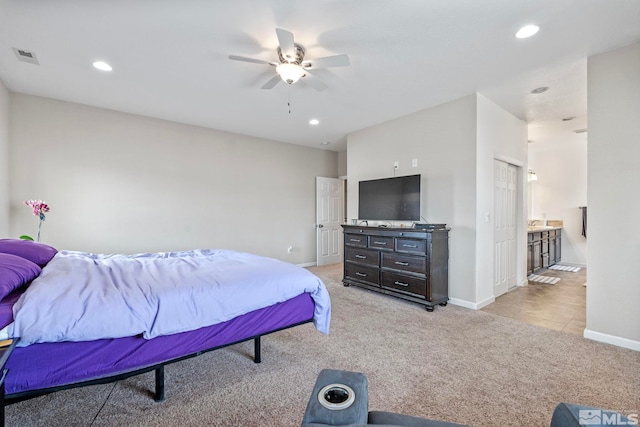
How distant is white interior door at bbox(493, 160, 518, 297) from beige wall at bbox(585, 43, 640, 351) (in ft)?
4.23

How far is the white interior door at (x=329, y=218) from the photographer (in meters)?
6.36

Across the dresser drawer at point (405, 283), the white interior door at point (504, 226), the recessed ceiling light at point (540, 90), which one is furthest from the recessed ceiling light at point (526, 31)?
the dresser drawer at point (405, 283)

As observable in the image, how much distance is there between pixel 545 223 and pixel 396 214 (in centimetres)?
492

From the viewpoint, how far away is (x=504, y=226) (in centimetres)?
419

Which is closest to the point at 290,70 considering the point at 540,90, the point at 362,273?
the point at 362,273

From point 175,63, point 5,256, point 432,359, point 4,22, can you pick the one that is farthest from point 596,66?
point 4,22

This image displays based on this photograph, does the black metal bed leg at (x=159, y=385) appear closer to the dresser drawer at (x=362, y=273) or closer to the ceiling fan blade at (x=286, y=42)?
the ceiling fan blade at (x=286, y=42)

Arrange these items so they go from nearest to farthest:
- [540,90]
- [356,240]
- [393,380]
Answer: [393,380] → [540,90] → [356,240]

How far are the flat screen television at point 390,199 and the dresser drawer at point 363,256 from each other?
1.82 ft

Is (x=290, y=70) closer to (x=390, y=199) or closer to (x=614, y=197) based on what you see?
(x=390, y=199)

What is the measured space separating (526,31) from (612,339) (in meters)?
2.82

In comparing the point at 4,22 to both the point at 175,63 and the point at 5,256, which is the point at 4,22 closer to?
the point at 175,63

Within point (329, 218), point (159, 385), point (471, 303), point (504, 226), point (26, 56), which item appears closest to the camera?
point (159, 385)

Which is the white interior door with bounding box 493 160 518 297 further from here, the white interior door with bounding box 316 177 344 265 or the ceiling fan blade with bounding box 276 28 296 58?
the white interior door with bounding box 316 177 344 265
